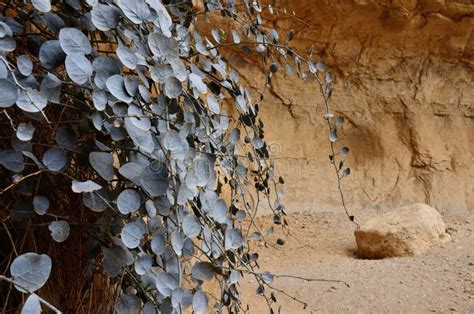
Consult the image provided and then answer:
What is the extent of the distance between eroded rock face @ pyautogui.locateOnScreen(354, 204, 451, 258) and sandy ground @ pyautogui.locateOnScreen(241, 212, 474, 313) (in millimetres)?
74

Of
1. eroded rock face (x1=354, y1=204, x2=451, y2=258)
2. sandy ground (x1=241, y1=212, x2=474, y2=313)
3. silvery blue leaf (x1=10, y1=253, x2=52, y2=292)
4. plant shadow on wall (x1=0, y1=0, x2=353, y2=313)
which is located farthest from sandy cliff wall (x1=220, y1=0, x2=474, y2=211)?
silvery blue leaf (x1=10, y1=253, x2=52, y2=292)

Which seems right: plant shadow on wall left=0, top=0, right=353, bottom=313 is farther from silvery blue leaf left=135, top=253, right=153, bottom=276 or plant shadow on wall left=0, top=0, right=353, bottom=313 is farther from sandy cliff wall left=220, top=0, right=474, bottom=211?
sandy cliff wall left=220, top=0, right=474, bottom=211

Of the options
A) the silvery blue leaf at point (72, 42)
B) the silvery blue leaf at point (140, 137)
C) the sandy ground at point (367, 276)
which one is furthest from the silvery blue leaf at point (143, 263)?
the sandy ground at point (367, 276)

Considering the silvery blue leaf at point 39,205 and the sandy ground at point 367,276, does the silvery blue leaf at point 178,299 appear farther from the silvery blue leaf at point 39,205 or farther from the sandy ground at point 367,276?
the sandy ground at point 367,276

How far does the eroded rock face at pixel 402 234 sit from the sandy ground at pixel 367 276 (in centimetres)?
7

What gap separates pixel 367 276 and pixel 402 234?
1.94ft

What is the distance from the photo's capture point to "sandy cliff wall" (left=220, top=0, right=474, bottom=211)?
534 cm

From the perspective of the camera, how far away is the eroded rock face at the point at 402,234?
3.57 metres

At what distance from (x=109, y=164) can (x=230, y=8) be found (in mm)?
529

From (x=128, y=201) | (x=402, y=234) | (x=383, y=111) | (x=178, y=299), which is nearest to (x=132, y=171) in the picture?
(x=128, y=201)

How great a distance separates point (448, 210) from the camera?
5.23 meters

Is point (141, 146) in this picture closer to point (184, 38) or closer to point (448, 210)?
point (184, 38)

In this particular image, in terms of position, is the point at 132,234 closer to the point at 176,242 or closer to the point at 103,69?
the point at 176,242

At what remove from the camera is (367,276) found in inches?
122
